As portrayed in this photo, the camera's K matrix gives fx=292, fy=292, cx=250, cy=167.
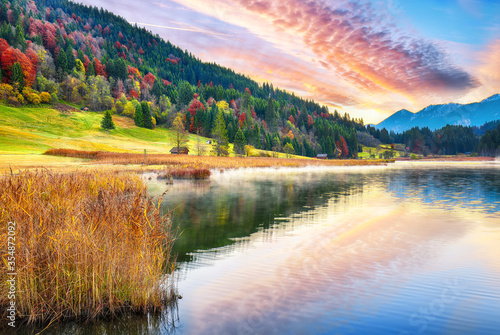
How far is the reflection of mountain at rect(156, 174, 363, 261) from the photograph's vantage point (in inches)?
541

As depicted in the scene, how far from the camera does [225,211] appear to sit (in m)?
20.8

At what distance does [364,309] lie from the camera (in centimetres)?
738

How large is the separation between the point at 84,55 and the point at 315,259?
19617cm

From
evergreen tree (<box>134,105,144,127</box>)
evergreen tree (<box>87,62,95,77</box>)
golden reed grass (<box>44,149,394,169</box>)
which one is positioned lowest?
golden reed grass (<box>44,149,394,169</box>)

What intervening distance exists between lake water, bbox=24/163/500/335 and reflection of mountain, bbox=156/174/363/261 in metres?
0.10

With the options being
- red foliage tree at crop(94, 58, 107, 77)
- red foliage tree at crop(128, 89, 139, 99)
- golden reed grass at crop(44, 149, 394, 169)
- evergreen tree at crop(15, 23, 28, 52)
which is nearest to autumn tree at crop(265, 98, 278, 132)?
red foliage tree at crop(128, 89, 139, 99)

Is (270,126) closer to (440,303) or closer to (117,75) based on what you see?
(117,75)

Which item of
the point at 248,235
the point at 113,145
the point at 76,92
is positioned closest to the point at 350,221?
the point at 248,235

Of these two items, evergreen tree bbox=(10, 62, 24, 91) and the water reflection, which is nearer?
the water reflection

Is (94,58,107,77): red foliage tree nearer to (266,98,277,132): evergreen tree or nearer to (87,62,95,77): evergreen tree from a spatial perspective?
(87,62,95,77): evergreen tree

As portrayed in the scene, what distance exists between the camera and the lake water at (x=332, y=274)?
670cm

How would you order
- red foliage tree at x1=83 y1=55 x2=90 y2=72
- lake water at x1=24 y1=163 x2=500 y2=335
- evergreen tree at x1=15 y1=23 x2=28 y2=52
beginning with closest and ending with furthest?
lake water at x1=24 y1=163 x2=500 y2=335 → evergreen tree at x1=15 y1=23 x2=28 y2=52 → red foliage tree at x1=83 y1=55 x2=90 y2=72

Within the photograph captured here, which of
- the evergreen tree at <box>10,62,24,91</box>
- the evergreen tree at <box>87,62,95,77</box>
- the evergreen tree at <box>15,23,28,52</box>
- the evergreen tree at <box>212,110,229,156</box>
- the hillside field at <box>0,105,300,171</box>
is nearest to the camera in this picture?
the hillside field at <box>0,105,300,171</box>

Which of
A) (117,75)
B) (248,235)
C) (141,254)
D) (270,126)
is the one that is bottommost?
(248,235)
